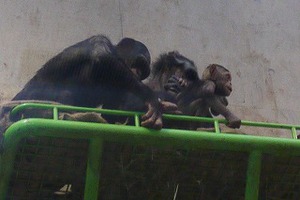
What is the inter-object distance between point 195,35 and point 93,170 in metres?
3.16

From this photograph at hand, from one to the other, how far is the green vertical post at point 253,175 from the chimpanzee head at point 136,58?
4.57 ft

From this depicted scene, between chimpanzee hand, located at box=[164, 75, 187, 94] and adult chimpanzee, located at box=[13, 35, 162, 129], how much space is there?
0.60 m

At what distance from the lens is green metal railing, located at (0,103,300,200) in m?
2.61

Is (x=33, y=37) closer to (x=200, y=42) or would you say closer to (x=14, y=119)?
(x=200, y=42)

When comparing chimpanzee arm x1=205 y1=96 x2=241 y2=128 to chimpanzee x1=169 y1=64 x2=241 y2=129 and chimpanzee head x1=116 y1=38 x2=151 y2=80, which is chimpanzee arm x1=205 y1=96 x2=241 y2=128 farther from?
chimpanzee head x1=116 y1=38 x2=151 y2=80

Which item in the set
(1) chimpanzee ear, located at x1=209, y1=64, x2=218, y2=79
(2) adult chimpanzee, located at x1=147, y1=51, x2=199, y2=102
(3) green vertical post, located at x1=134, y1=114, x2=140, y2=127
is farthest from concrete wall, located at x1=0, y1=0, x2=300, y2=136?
(3) green vertical post, located at x1=134, y1=114, x2=140, y2=127

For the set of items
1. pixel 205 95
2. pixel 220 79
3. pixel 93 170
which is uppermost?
pixel 220 79

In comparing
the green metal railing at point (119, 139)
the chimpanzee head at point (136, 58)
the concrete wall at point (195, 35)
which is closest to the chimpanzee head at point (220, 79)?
the chimpanzee head at point (136, 58)

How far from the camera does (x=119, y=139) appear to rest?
106 inches

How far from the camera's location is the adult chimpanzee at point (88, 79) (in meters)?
3.50

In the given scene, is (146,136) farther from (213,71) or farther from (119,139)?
(213,71)

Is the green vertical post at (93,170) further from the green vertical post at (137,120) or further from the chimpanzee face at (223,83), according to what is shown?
the chimpanzee face at (223,83)

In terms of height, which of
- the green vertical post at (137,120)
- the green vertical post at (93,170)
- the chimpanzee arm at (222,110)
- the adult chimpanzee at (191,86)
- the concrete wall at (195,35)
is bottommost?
the green vertical post at (93,170)

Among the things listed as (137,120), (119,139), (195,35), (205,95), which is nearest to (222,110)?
(205,95)
